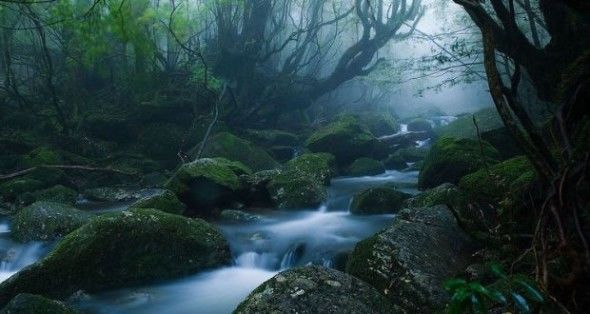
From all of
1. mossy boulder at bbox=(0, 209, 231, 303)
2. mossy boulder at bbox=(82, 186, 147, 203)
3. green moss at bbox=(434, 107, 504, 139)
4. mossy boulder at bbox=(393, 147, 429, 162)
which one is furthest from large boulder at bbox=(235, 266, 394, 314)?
green moss at bbox=(434, 107, 504, 139)

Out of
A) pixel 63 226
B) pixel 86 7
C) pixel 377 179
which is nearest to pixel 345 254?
pixel 63 226

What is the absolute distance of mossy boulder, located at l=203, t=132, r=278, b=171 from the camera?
47.1 feet

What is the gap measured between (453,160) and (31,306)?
7859 mm

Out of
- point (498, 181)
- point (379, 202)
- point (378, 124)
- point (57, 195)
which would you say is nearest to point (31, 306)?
point (498, 181)

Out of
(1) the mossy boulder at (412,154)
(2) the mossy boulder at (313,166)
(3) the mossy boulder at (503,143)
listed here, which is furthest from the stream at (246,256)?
(1) the mossy boulder at (412,154)

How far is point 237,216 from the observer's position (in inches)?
366

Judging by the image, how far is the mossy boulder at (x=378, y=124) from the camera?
80.6 feet

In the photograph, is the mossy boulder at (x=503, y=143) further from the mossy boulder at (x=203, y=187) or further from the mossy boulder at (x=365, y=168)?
the mossy boulder at (x=203, y=187)

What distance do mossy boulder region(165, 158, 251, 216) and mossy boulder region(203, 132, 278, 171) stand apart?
13.3ft

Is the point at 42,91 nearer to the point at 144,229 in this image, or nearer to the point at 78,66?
the point at 78,66

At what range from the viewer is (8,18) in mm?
16266

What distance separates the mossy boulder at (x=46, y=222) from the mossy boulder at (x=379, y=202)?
5.71 metres

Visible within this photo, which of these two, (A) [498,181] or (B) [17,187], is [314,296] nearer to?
(A) [498,181]

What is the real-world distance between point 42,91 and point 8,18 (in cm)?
304
